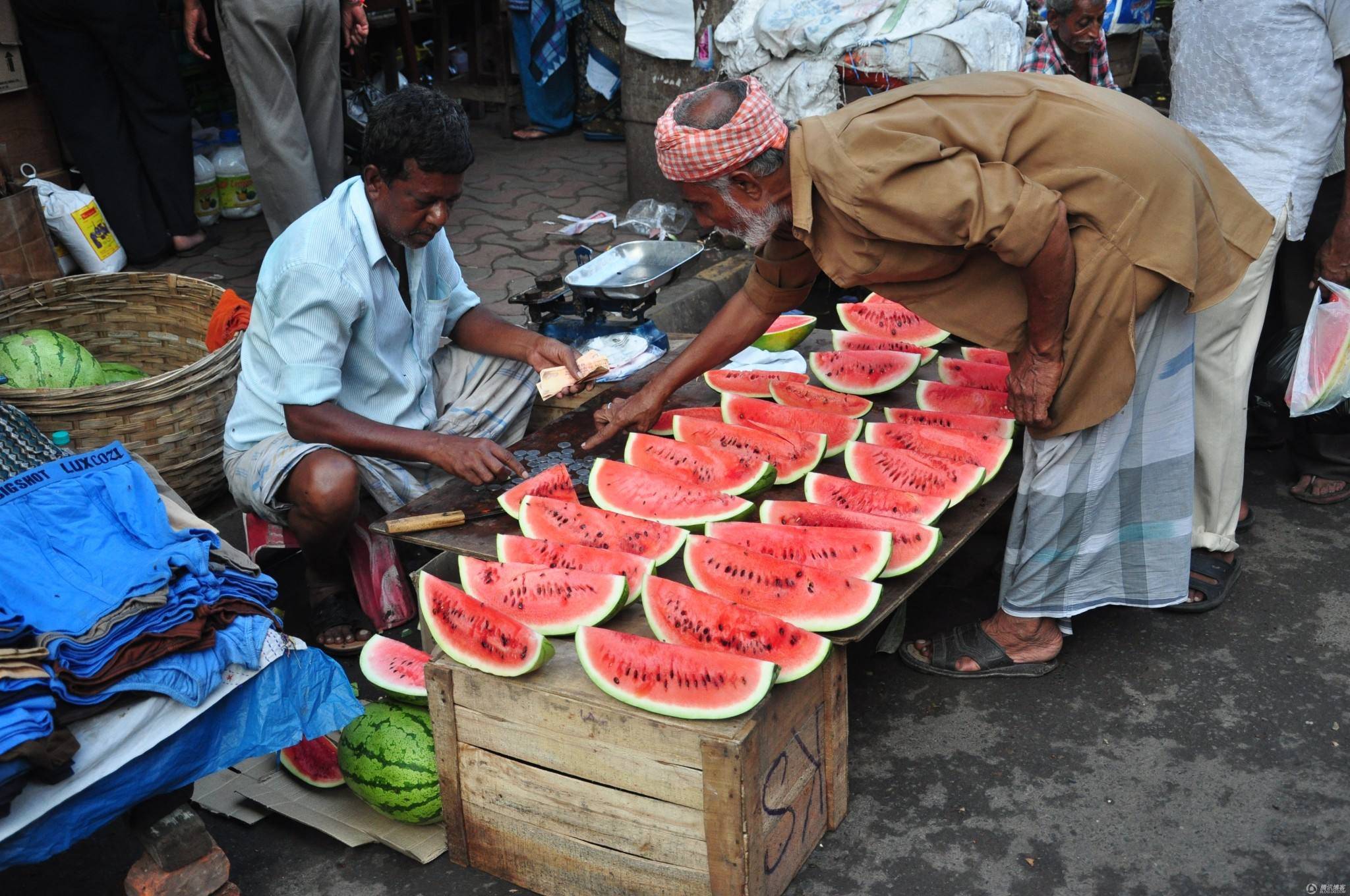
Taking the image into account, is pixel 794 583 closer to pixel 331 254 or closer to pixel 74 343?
pixel 331 254

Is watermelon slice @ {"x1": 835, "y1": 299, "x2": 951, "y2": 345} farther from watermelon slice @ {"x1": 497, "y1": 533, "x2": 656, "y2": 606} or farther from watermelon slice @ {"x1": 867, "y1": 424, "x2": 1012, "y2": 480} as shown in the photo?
watermelon slice @ {"x1": 497, "y1": 533, "x2": 656, "y2": 606}

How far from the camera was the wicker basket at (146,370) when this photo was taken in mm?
3787

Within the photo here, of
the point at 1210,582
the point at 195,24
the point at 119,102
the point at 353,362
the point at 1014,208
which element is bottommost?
the point at 1210,582

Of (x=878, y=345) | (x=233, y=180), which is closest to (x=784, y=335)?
(x=878, y=345)

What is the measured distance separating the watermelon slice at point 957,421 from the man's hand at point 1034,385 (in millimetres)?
452

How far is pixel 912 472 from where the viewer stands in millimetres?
3305

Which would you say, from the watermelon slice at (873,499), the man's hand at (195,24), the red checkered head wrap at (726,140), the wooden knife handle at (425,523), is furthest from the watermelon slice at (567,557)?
the man's hand at (195,24)

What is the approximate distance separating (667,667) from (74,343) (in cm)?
291

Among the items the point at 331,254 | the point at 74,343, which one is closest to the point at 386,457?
the point at 331,254

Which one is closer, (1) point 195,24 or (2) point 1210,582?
(2) point 1210,582

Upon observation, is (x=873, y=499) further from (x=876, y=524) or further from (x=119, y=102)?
(x=119, y=102)

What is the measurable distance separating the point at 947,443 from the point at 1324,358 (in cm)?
140

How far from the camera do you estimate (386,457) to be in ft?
11.6

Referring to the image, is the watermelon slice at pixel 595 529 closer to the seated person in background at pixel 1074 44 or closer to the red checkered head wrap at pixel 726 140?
Answer: the red checkered head wrap at pixel 726 140
